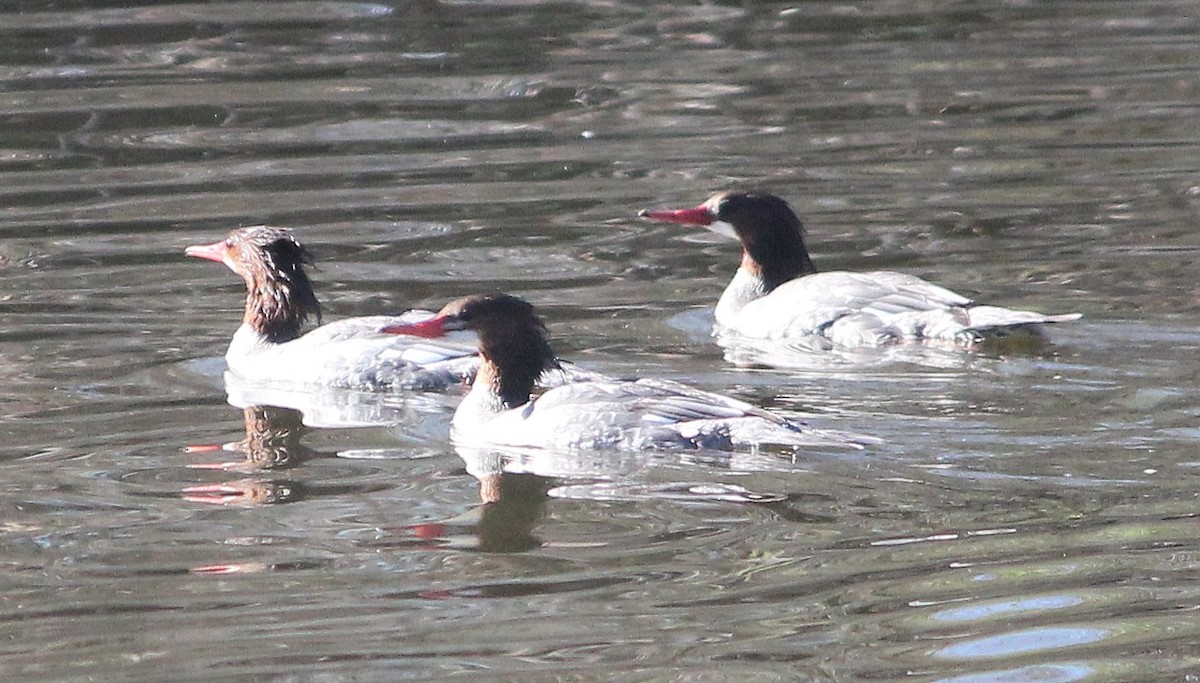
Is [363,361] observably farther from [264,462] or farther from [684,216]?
[684,216]

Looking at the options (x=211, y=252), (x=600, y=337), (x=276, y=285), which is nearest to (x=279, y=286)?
(x=276, y=285)

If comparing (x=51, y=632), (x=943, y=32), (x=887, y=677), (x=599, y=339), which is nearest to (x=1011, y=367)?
(x=599, y=339)

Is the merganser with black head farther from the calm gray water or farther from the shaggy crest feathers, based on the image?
the calm gray water

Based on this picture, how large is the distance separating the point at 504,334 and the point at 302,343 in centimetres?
158

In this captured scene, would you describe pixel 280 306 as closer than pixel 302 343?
No

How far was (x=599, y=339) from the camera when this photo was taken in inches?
437

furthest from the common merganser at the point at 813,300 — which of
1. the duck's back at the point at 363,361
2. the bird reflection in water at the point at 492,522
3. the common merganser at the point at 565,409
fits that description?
the bird reflection in water at the point at 492,522

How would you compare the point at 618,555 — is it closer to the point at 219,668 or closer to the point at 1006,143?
the point at 219,668

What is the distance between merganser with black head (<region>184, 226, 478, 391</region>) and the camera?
1059 cm

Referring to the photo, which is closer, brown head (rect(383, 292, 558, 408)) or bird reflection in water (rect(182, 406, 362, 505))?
bird reflection in water (rect(182, 406, 362, 505))

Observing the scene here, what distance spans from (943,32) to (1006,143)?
10.5 ft

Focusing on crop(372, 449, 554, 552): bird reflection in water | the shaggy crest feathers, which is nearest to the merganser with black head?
the shaggy crest feathers

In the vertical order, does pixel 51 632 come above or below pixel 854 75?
below

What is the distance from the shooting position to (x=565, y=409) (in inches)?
365
